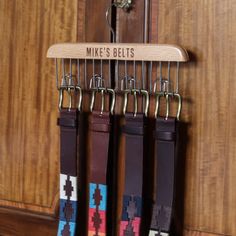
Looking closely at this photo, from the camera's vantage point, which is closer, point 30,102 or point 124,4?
point 124,4

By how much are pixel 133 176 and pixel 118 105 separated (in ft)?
0.37

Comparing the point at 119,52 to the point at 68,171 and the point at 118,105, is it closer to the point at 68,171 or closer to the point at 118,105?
the point at 118,105

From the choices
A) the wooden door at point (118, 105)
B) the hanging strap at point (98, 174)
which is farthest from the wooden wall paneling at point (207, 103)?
the hanging strap at point (98, 174)

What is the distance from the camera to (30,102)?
2.81 ft

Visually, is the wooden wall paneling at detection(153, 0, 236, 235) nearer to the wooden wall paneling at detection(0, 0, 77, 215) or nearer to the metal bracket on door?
the metal bracket on door

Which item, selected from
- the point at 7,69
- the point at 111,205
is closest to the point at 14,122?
the point at 7,69

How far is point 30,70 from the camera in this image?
85 cm

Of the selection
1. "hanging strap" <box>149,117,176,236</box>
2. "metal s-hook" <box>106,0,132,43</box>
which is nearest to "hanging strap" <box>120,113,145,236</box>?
"hanging strap" <box>149,117,176,236</box>

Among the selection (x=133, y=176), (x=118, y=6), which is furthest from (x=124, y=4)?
(x=133, y=176)

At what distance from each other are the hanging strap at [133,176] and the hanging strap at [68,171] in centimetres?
9

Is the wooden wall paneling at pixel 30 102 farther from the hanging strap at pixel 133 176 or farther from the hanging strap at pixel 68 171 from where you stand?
the hanging strap at pixel 133 176

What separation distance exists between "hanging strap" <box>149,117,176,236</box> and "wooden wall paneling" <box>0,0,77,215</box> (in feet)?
0.62

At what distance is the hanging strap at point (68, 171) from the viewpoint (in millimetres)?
792

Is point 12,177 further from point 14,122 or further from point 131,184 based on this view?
point 131,184
